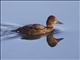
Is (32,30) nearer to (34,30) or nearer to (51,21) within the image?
(34,30)

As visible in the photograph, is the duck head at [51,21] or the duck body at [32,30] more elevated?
the duck head at [51,21]

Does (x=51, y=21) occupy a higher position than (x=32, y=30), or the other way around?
(x=51, y=21)

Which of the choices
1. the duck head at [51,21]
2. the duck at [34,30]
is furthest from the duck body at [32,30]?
the duck head at [51,21]

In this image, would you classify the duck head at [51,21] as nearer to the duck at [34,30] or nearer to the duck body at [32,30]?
the duck at [34,30]

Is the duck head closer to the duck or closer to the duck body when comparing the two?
the duck

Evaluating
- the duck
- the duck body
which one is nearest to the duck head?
the duck

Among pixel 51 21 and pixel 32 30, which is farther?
pixel 51 21

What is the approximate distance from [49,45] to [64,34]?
1.03ft

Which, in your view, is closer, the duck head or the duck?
the duck

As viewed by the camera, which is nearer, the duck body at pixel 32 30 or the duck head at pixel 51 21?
the duck body at pixel 32 30

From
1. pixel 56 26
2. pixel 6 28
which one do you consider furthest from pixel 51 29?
pixel 6 28

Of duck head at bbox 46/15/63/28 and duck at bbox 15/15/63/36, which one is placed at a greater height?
duck head at bbox 46/15/63/28

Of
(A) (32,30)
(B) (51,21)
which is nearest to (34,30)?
(A) (32,30)

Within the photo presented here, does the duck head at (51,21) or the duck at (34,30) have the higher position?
the duck head at (51,21)
